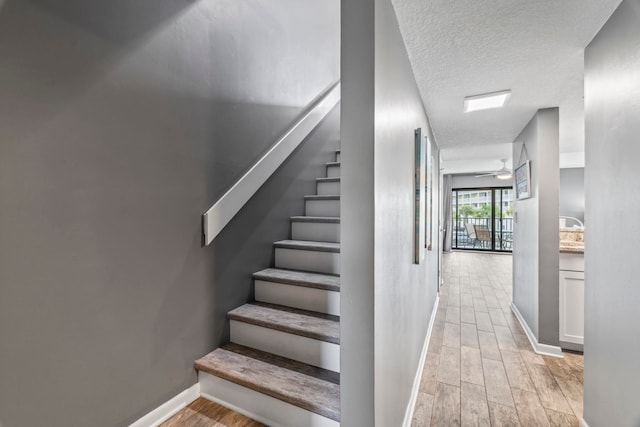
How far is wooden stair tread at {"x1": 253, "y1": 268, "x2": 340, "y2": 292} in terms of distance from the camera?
1.81 m

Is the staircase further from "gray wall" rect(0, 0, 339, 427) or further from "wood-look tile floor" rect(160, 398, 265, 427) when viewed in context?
"gray wall" rect(0, 0, 339, 427)

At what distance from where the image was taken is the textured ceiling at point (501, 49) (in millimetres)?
1302

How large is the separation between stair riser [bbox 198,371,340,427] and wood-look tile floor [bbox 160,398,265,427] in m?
0.03

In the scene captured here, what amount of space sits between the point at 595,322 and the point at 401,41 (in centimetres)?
181

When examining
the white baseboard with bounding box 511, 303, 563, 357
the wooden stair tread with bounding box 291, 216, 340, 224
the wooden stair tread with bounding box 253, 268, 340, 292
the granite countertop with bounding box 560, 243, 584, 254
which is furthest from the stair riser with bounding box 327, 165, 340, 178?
the white baseboard with bounding box 511, 303, 563, 357

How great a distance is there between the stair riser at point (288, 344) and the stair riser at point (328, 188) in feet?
4.94

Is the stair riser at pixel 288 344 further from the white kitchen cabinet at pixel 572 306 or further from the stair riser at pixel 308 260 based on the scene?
the white kitchen cabinet at pixel 572 306

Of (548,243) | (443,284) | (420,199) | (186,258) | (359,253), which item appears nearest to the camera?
(359,253)

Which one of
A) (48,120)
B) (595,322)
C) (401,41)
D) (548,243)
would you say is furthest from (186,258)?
(548,243)

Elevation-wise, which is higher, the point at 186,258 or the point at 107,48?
the point at 107,48

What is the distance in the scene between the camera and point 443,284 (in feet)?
16.8

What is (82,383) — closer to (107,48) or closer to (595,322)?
(107,48)

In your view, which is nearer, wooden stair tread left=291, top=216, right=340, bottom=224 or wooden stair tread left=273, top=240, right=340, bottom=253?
wooden stair tread left=273, top=240, right=340, bottom=253

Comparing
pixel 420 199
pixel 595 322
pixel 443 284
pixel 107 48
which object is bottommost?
pixel 443 284
